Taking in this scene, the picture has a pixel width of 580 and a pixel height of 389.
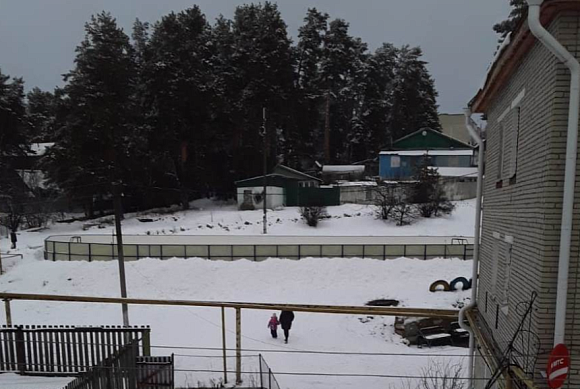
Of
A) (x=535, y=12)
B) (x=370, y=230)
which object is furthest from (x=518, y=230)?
(x=370, y=230)

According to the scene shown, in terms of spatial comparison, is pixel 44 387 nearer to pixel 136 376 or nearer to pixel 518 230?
pixel 136 376

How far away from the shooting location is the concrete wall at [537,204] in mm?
4266

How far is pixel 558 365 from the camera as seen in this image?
4070mm

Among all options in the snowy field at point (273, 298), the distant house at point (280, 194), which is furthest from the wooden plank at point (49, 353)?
the distant house at point (280, 194)

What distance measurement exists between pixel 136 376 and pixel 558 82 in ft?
Answer: 27.5

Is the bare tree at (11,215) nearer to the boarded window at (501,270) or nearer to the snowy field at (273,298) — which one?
the snowy field at (273,298)

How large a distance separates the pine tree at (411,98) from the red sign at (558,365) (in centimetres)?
4770

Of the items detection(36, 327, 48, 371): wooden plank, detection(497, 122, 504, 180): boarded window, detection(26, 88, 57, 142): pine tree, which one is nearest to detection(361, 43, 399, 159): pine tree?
detection(26, 88, 57, 142): pine tree

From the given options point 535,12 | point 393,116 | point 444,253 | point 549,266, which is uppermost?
point 393,116

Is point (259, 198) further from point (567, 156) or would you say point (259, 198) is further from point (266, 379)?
point (567, 156)

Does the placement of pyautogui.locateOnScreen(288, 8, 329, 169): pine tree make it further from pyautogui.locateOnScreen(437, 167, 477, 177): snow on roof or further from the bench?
the bench

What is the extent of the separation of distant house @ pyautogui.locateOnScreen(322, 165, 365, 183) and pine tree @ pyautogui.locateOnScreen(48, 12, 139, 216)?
19600mm

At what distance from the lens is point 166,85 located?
3556 cm

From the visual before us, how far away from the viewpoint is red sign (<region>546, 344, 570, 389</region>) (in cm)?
406
